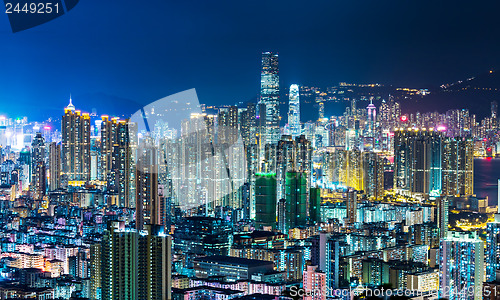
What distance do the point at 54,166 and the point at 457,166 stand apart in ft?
20.2

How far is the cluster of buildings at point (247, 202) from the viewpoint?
6.40m

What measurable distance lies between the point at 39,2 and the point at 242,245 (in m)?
4.62

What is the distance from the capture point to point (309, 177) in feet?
39.5

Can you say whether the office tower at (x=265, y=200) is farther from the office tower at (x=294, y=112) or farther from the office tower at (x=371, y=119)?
the office tower at (x=371, y=119)

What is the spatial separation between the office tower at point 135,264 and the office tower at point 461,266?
2.08 metres

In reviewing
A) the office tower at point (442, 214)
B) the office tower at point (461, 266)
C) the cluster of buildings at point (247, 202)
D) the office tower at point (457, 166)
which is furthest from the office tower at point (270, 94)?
the office tower at point (461, 266)

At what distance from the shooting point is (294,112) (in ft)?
42.8

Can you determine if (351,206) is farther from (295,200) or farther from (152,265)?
(152,265)

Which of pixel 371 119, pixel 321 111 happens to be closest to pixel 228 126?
pixel 321 111

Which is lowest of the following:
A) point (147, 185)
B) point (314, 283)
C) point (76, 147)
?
point (314, 283)

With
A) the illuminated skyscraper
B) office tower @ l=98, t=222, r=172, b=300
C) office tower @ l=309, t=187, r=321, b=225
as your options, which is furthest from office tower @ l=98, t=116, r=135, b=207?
the illuminated skyscraper

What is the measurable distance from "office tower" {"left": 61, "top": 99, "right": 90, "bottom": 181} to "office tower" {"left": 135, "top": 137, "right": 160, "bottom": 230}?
226cm

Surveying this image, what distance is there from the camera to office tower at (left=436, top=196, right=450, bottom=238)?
925 cm

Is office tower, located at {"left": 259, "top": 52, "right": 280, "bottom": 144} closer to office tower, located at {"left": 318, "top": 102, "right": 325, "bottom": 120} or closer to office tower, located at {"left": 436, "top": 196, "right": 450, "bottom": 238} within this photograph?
office tower, located at {"left": 318, "top": 102, "right": 325, "bottom": 120}
